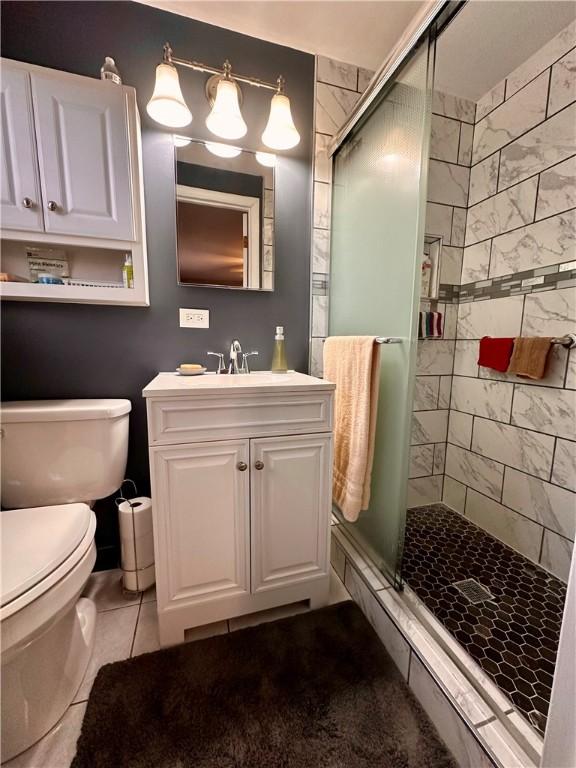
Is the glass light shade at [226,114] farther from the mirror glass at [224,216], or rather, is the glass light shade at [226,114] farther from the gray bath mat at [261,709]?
the gray bath mat at [261,709]

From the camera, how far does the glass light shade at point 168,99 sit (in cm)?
117

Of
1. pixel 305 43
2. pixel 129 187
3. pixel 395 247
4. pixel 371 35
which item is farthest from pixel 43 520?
pixel 371 35

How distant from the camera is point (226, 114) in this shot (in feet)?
4.13

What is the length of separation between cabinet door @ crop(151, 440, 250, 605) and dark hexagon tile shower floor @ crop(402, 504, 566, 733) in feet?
2.43

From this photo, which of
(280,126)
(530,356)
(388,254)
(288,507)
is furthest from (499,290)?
(288,507)

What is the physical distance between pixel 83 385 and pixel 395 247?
4.36 ft

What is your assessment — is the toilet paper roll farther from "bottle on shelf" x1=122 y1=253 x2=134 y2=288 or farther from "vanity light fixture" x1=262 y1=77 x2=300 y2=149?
"vanity light fixture" x1=262 y1=77 x2=300 y2=149

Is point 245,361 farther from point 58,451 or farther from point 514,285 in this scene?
point 514,285

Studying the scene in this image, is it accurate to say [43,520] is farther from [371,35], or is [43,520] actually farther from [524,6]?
[524,6]

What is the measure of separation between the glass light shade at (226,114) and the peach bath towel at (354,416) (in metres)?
0.95

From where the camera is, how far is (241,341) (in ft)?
4.86

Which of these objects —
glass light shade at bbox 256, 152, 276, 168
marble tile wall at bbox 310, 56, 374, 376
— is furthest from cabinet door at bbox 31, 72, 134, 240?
marble tile wall at bbox 310, 56, 374, 376

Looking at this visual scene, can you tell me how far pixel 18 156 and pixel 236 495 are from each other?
130 cm

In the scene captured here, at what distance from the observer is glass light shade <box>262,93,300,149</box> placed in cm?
130
